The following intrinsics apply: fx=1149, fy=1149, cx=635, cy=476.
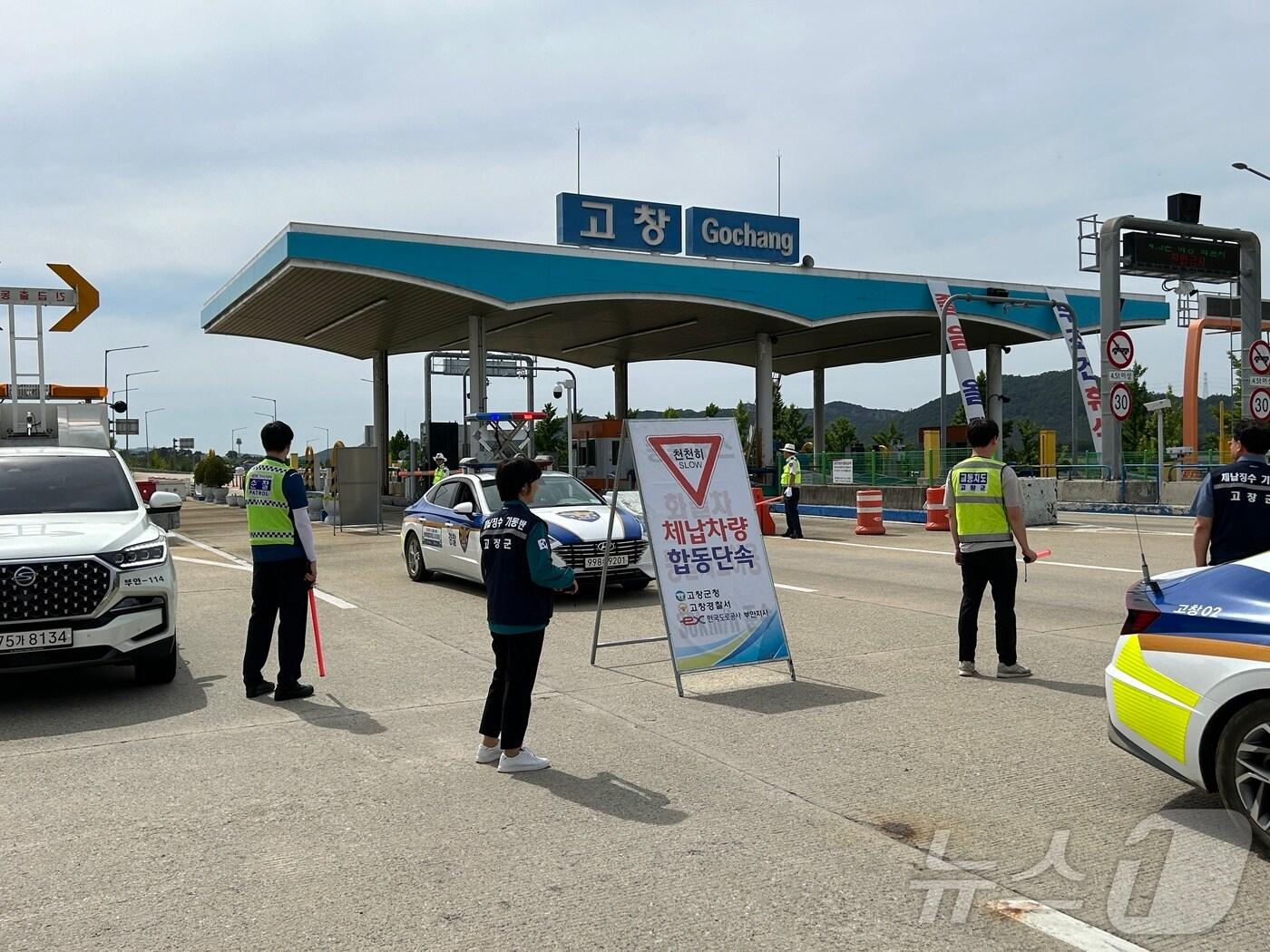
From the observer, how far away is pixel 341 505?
2650 centimetres

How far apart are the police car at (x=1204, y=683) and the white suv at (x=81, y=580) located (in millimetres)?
5999

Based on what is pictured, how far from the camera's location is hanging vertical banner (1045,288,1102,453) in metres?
35.2

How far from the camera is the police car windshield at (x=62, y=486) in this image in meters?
8.54

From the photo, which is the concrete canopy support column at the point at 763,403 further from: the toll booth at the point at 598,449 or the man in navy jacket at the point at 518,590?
the man in navy jacket at the point at 518,590

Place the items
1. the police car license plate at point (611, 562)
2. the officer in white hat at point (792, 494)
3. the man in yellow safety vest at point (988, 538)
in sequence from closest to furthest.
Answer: the man in yellow safety vest at point (988, 538)
the police car license plate at point (611, 562)
the officer in white hat at point (792, 494)

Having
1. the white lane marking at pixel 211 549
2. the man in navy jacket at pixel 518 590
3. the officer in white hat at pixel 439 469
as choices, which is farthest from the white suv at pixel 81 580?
the officer in white hat at pixel 439 469

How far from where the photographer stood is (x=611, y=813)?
17.0 ft

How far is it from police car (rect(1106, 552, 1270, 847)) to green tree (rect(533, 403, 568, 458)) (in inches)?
2064

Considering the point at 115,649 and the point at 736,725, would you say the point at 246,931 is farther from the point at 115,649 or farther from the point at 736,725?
the point at 115,649

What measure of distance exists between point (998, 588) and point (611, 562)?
17.1 feet

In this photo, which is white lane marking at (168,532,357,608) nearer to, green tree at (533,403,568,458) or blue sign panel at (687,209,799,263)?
blue sign panel at (687,209,799,263)

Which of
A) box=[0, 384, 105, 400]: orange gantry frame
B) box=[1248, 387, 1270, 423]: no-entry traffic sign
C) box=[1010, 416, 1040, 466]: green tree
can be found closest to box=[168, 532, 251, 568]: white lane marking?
box=[0, 384, 105, 400]: orange gantry frame

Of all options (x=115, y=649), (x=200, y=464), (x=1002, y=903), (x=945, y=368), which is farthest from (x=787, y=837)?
(x=200, y=464)

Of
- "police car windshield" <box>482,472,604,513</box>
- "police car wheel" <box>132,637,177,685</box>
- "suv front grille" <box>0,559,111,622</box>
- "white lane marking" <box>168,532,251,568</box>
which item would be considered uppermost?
"police car windshield" <box>482,472,604,513</box>
